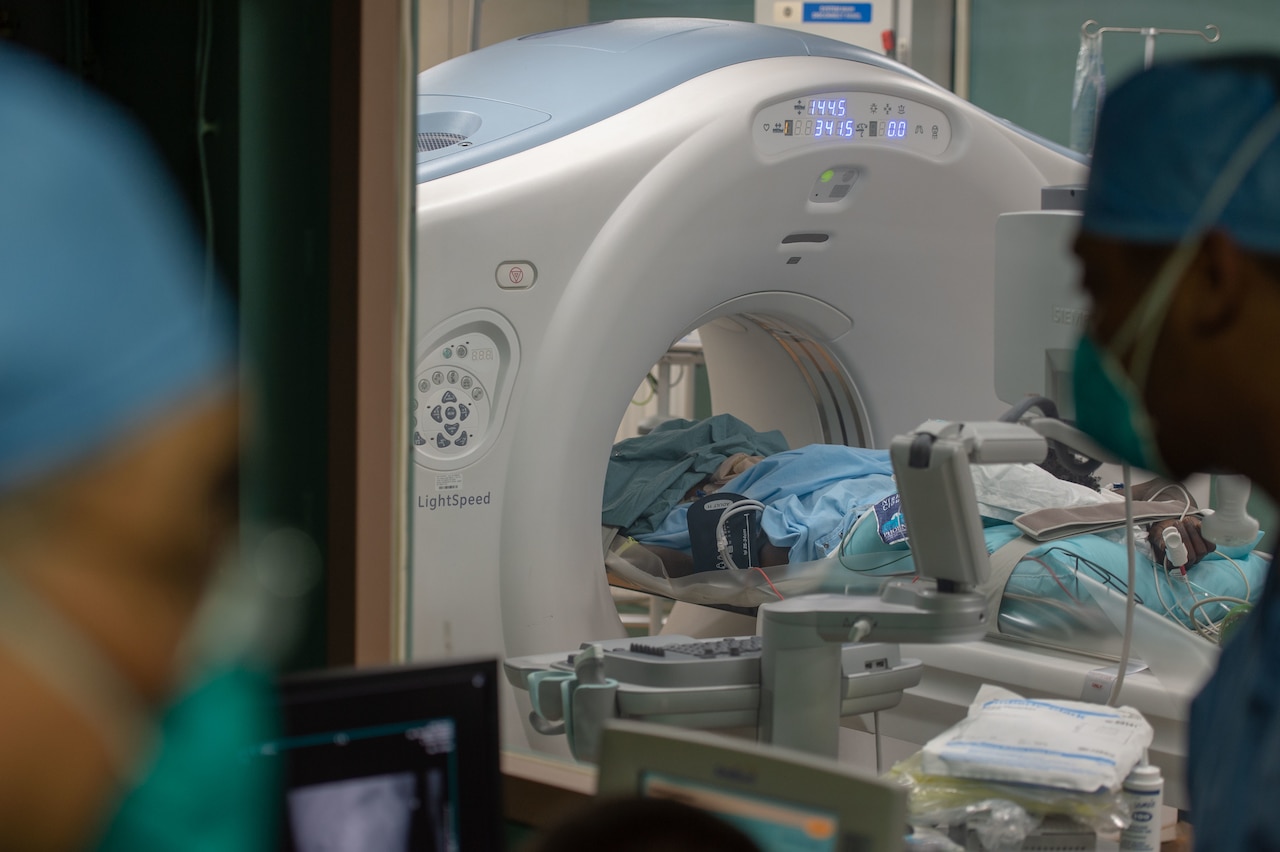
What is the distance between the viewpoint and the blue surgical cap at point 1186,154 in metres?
0.72

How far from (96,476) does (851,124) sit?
2585 millimetres

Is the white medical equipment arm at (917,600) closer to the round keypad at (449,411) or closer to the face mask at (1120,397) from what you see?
the face mask at (1120,397)

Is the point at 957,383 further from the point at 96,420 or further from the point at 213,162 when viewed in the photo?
the point at 96,420

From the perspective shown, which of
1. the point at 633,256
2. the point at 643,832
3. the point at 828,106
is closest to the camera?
the point at 643,832

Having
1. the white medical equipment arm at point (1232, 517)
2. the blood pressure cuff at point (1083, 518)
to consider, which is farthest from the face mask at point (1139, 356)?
the blood pressure cuff at point (1083, 518)

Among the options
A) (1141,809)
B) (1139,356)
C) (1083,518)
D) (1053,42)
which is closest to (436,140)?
(1083,518)

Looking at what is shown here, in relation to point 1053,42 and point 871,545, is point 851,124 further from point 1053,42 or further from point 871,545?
point 1053,42

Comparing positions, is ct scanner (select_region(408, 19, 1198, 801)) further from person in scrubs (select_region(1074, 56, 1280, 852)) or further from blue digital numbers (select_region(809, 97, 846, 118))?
person in scrubs (select_region(1074, 56, 1280, 852))

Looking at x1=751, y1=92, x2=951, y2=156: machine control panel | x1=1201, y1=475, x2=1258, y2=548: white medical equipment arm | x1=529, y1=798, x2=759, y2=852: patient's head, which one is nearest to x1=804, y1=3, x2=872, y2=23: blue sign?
x1=751, y1=92, x2=951, y2=156: machine control panel

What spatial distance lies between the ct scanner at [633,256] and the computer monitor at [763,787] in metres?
1.08

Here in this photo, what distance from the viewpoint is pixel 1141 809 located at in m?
1.48

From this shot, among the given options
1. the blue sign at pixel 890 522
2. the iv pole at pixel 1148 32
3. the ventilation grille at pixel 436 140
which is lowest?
the blue sign at pixel 890 522

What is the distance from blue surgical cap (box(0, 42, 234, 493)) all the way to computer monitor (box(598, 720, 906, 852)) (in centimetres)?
57

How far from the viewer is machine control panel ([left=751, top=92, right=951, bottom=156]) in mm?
2744
